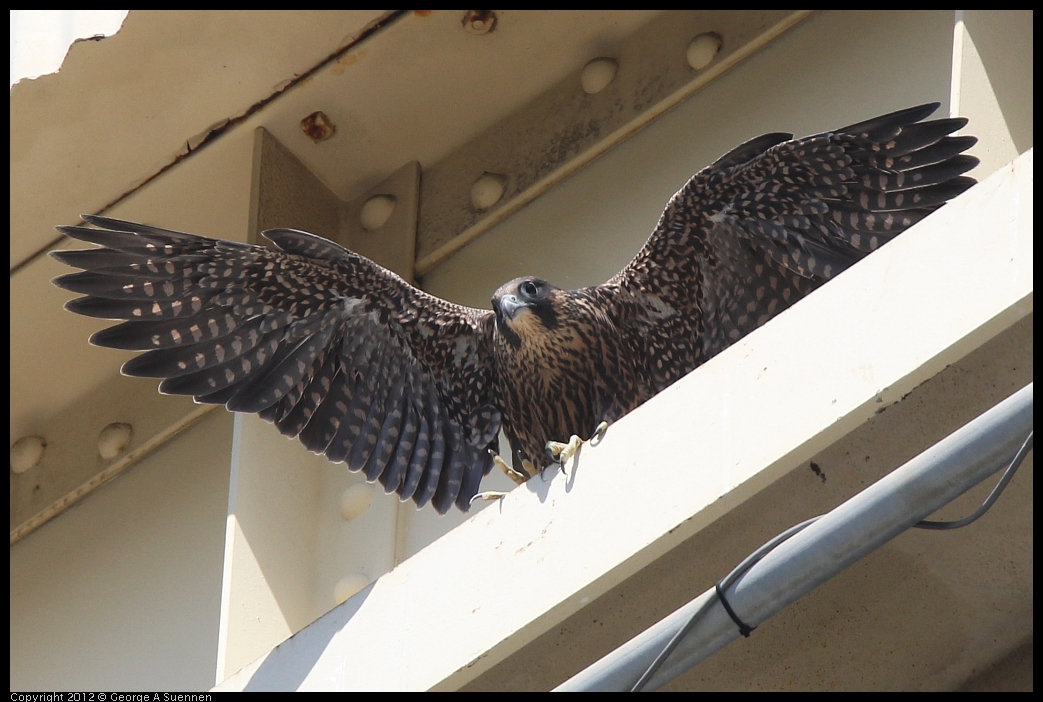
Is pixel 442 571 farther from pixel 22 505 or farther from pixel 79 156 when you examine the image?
pixel 22 505

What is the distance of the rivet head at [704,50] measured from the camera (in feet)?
18.0

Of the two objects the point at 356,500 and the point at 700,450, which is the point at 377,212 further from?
the point at 700,450

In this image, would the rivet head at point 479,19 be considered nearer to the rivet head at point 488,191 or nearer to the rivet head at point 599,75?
the rivet head at point 599,75

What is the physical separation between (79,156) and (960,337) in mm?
3433

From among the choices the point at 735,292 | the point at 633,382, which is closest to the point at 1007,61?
the point at 735,292

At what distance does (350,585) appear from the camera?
514 cm

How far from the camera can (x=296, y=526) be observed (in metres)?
5.44

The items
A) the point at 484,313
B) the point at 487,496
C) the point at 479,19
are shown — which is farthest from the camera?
the point at 479,19

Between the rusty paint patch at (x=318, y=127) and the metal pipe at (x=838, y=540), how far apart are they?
342 cm

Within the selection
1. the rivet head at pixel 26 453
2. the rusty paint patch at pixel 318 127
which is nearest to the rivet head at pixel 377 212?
the rusty paint patch at pixel 318 127

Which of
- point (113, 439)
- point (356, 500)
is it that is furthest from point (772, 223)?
point (113, 439)

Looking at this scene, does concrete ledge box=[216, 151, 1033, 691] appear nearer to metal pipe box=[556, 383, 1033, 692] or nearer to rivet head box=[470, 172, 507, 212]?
metal pipe box=[556, 383, 1033, 692]

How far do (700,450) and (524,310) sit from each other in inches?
57.8

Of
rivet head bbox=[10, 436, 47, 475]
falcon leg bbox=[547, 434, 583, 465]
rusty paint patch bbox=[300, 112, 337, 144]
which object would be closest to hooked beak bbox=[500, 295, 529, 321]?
falcon leg bbox=[547, 434, 583, 465]
